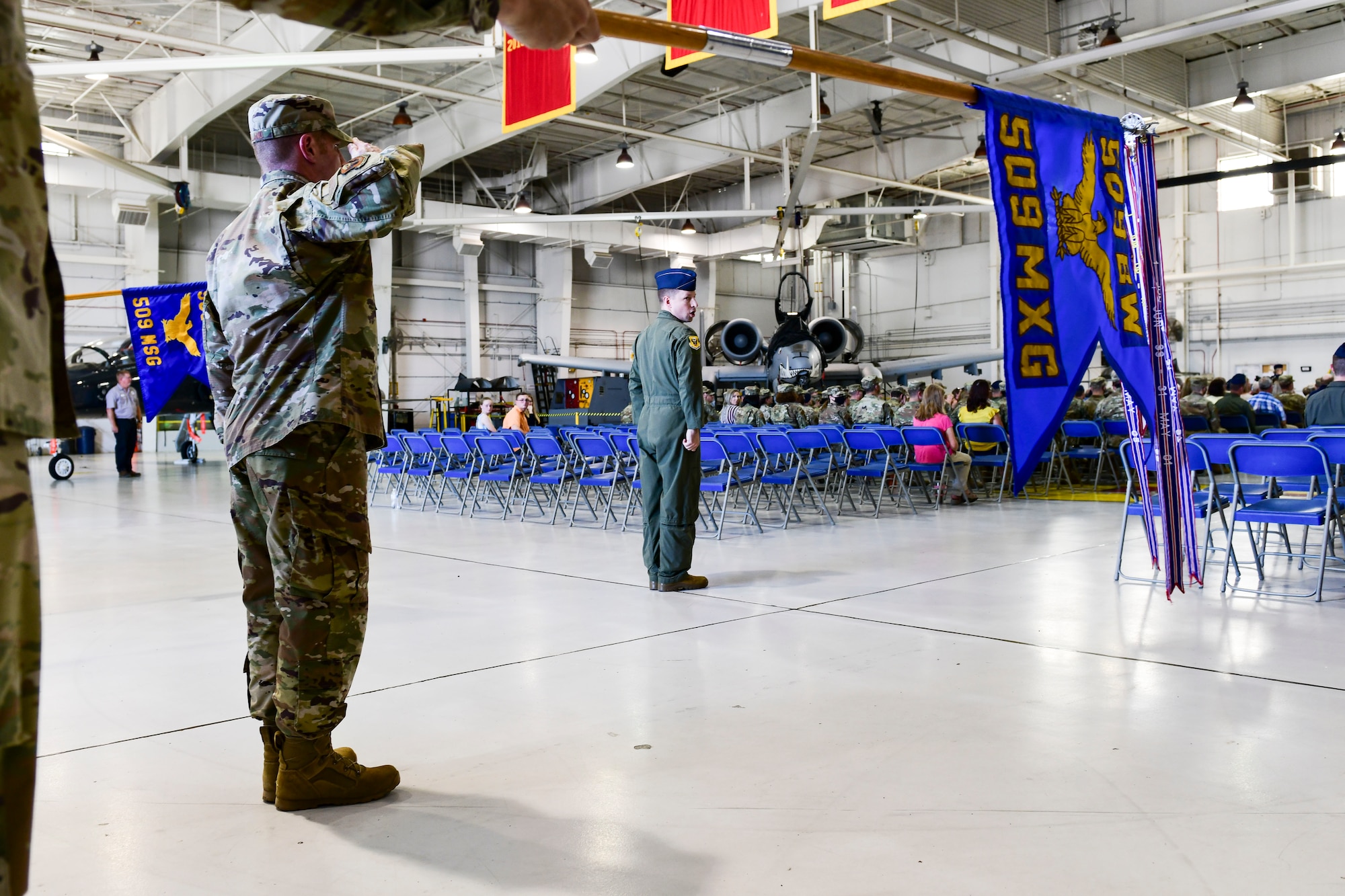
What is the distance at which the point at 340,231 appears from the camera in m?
2.03

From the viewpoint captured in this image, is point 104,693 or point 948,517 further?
point 948,517

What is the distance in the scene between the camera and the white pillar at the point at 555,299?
24172 mm

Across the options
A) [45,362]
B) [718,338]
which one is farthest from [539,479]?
[718,338]

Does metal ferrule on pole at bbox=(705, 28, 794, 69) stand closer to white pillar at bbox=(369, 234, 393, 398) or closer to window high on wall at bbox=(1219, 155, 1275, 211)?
white pillar at bbox=(369, 234, 393, 398)

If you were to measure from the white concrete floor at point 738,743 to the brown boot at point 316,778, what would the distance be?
4 cm

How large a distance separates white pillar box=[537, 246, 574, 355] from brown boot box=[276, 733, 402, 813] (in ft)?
72.4

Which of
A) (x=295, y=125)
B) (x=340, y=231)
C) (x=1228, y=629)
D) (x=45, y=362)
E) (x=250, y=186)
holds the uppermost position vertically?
(x=250, y=186)

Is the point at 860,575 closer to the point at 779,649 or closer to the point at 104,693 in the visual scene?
the point at 779,649

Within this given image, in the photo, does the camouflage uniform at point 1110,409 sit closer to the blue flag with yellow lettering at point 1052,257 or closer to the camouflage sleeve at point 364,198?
the blue flag with yellow lettering at point 1052,257

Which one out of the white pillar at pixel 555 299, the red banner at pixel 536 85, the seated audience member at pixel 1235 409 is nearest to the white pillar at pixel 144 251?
the white pillar at pixel 555 299

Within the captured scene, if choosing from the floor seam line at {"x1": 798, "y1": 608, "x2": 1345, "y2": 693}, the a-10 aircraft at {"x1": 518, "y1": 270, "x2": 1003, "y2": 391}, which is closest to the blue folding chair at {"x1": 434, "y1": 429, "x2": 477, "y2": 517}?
the a-10 aircraft at {"x1": 518, "y1": 270, "x2": 1003, "y2": 391}

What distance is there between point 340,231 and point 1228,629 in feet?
12.3

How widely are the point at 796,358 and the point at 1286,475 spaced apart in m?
11.3

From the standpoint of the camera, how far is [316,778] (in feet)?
7.52
